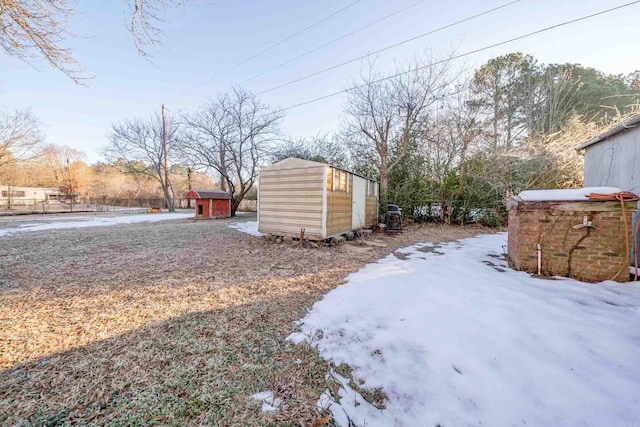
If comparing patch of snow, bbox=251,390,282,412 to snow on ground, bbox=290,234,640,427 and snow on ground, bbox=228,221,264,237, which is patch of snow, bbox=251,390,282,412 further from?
snow on ground, bbox=228,221,264,237

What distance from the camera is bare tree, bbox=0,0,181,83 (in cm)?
239

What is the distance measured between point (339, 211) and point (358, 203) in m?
1.74

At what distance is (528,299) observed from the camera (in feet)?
8.94

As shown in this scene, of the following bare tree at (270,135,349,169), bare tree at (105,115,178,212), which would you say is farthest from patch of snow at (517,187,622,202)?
bare tree at (105,115,178,212)

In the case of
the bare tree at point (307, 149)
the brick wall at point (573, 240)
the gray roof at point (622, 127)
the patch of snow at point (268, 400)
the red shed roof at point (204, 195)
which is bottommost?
the patch of snow at point (268, 400)

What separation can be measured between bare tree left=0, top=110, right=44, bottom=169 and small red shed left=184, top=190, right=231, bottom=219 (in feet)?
46.7

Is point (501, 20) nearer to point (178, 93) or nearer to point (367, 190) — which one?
point (367, 190)

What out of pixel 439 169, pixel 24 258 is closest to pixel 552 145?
pixel 439 169


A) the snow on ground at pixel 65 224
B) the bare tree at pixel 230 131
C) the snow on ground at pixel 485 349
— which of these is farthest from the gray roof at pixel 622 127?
the snow on ground at pixel 65 224

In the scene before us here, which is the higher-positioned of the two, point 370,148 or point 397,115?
point 397,115

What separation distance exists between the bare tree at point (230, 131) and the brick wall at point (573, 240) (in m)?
13.4

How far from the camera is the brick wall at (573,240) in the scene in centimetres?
320

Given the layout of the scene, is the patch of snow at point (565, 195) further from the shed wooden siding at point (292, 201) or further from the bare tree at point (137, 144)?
the bare tree at point (137, 144)

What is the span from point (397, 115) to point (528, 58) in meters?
7.89
